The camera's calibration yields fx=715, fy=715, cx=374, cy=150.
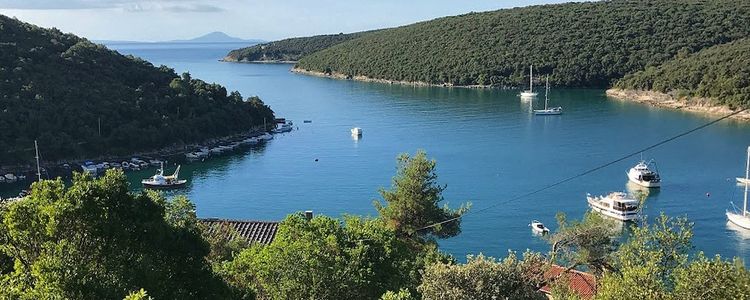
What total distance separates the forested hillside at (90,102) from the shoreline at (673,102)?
35.7 metres

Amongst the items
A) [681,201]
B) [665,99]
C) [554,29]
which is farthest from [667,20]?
[681,201]

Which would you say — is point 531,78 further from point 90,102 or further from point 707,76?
point 90,102

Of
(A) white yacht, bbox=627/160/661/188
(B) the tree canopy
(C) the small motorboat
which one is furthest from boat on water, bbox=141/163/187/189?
(B) the tree canopy

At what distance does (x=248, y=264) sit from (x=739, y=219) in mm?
22821

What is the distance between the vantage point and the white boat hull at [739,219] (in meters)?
26.4

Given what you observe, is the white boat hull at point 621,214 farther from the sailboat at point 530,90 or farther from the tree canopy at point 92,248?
the sailboat at point 530,90

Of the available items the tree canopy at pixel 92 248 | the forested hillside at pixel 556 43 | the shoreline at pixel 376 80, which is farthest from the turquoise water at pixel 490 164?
the tree canopy at pixel 92 248

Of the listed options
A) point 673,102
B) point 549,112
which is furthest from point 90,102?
point 673,102

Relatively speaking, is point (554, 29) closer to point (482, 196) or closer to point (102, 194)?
point (482, 196)

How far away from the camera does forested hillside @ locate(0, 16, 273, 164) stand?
129 feet

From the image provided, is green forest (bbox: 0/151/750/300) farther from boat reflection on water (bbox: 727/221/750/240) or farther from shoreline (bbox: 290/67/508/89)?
shoreline (bbox: 290/67/508/89)

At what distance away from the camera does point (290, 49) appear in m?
158

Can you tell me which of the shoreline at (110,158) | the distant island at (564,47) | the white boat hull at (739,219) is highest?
the distant island at (564,47)

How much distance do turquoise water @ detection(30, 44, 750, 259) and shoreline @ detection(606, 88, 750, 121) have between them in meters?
2.07
